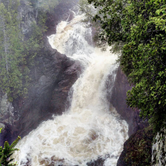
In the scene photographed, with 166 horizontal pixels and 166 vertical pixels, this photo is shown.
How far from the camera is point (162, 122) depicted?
16.8ft

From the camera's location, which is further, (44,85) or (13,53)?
(44,85)

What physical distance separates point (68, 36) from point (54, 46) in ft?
7.46

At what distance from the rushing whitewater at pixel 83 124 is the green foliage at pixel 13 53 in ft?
13.3

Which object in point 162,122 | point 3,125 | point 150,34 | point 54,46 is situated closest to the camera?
point 150,34

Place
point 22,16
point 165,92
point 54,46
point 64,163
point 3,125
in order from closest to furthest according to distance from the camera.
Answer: point 165,92
point 64,163
point 3,125
point 22,16
point 54,46

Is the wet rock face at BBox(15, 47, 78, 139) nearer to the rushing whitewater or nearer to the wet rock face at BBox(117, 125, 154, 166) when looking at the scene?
the rushing whitewater

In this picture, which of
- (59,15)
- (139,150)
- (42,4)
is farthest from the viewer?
(59,15)

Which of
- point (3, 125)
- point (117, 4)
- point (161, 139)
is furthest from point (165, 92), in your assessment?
point (3, 125)

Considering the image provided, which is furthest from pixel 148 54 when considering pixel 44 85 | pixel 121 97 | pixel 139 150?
pixel 44 85

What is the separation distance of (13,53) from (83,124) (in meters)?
9.58

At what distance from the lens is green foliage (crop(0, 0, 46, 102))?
13.8 meters

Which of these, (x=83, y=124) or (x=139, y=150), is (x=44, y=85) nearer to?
(x=83, y=124)

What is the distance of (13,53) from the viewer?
14695 mm

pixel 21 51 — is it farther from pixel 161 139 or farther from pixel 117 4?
pixel 161 139
